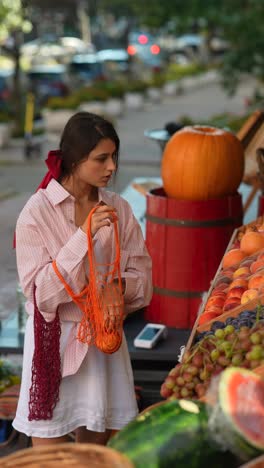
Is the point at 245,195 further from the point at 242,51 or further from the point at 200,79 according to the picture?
the point at 200,79

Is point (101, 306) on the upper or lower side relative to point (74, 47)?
upper

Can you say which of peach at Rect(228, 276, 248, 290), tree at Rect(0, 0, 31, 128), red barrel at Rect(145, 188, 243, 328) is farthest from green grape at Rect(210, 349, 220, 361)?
tree at Rect(0, 0, 31, 128)

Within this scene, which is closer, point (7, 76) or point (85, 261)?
point (85, 261)

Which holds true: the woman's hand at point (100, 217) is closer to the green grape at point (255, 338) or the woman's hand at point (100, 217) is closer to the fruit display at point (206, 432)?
the green grape at point (255, 338)

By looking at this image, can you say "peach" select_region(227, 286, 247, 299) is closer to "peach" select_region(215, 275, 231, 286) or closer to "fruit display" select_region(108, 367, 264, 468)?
"peach" select_region(215, 275, 231, 286)

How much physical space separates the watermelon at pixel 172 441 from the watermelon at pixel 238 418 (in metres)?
0.05

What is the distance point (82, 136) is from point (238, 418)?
1696mm

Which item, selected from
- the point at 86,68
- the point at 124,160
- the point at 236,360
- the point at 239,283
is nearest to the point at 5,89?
the point at 86,68

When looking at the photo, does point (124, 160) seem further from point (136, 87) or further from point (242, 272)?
point (242, 272)

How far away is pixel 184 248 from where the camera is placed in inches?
220

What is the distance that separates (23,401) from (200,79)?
135ft

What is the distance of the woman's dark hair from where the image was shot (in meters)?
3.81

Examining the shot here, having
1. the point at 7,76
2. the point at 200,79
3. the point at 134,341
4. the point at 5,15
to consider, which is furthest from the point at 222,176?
the point at 200,79

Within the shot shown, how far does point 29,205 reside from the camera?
389 cm
